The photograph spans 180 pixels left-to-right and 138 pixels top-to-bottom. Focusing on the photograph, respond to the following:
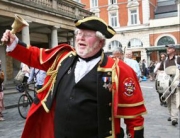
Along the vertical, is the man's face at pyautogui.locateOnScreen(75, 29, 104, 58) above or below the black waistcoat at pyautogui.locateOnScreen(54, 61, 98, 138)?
above

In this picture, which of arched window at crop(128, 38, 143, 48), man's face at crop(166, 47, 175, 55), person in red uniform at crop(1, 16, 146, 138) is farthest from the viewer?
arched window at crop(128, 38, 143, 48)

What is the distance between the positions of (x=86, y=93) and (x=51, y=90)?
0.37m

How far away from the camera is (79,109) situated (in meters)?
2.45

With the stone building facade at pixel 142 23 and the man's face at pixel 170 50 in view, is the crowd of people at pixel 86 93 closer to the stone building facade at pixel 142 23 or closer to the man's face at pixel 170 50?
the man's face at pixel 170 50

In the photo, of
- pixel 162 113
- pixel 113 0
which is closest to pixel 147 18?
pixel 113 0

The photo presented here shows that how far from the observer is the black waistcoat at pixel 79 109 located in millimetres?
2441

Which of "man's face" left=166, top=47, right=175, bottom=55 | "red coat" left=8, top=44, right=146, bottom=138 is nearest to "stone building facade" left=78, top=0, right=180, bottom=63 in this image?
"man's face" left=166, top=47, right=175, bottom=55

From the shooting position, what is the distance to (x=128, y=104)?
2.45 m

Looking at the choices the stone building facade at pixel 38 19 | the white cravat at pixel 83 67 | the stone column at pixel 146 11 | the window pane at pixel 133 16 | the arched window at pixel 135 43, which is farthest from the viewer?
the window pane at pixel 133 16

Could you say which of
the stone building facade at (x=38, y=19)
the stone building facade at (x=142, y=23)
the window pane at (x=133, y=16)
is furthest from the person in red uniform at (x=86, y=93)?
the window pane at (x=133, y=16)

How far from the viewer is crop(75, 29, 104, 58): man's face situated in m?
2.52

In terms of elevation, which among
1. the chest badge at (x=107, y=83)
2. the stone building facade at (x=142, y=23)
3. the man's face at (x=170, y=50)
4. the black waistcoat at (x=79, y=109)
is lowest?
the black waistcoat at (x=79, y=109)

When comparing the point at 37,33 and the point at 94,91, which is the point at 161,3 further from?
the point at 94,91

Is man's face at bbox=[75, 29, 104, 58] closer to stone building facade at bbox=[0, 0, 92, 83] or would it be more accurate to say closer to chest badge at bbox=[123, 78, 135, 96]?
chest badge at bbox=[123, 78, 135, 96]
